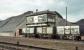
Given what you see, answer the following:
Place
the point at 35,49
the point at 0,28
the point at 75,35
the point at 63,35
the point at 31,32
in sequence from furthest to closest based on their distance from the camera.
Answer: the point at 0,28 → the point at 31,32 → the point at 63,35 → the point at 75,35 → the point at 35,49

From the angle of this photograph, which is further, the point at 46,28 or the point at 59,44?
the point at 46,28

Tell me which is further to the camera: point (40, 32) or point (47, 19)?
point (47, 19)

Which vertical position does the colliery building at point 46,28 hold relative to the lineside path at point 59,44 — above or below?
above

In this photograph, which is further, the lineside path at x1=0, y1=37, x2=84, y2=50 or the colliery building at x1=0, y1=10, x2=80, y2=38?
the colliery building at x1=0, y1=10, x2=80, y2=38

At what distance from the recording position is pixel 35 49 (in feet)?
62.8

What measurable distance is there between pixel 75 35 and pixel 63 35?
3877mm

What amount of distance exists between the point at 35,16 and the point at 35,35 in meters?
8.10

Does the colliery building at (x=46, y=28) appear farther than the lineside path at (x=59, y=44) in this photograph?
Yes

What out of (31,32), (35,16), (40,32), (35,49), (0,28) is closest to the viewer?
(35,49)

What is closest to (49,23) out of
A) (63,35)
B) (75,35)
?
(63,35)

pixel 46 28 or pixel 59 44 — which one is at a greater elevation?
pixel 46 28

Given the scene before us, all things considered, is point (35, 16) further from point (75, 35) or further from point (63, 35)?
point (75, 35)

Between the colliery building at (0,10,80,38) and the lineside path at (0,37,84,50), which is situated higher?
the colliery building at (0,10,80,38)

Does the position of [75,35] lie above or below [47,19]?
below
